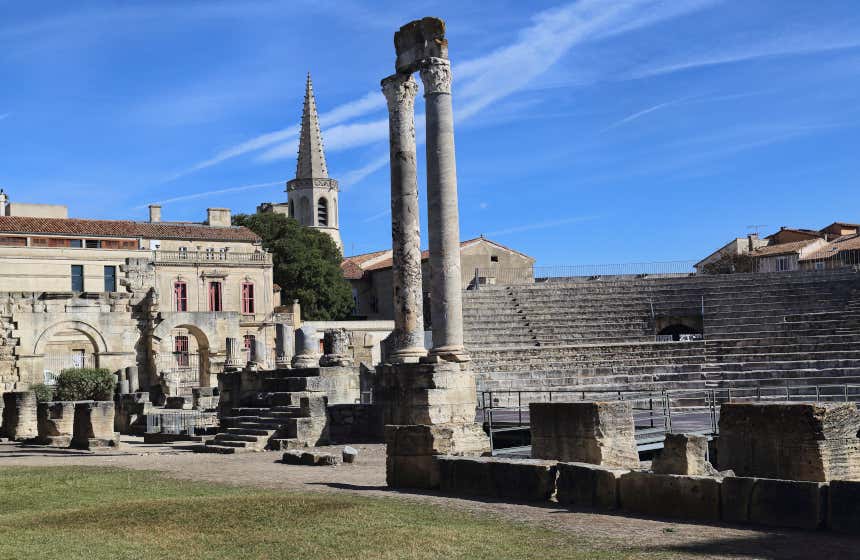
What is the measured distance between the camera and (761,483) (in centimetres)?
977

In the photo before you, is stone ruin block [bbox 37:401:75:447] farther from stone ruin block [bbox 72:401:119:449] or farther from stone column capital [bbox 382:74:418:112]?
stone column capital [bbox 382:74:418:112]

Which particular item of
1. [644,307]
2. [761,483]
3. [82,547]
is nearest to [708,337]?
[644,307]

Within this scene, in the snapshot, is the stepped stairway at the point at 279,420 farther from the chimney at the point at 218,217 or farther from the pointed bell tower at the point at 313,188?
the pointed bell tower at the point at 313,188

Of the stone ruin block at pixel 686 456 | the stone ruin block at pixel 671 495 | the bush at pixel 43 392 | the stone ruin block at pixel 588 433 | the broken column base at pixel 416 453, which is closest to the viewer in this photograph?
the stone ruin block at pixel 671 495

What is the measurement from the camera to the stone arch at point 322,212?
3430 inches

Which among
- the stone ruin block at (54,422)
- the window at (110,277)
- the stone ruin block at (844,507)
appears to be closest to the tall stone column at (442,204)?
the stone ruin block at (54,422)

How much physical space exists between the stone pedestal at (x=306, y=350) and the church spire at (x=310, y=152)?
61.0 metres

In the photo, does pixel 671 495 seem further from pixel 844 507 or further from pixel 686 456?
pixel 844 507

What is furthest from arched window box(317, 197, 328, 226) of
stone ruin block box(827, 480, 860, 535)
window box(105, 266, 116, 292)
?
stone ruin block box(827, 480, 860, 535)

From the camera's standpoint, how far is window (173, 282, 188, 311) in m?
56.7

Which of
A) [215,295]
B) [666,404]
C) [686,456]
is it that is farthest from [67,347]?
[686,456]

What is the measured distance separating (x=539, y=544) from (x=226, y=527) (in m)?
3.08

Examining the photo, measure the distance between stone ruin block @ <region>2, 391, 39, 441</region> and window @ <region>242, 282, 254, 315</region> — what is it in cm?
3211

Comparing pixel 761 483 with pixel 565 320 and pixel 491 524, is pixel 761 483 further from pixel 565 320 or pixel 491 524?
pixel 565 320
